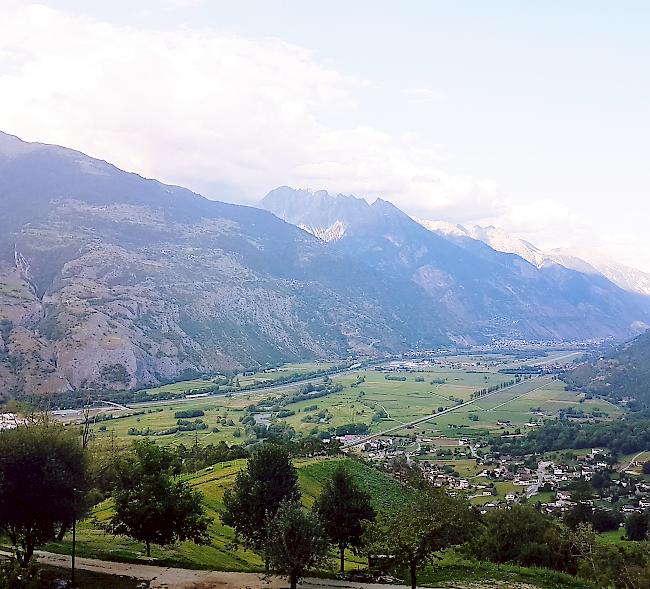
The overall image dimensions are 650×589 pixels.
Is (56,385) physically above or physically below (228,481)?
Answer: above

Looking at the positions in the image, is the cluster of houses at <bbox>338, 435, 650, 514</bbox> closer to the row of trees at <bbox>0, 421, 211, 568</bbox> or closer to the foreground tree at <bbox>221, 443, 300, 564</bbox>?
the foreground tree at <bbox>221, 443, 300, 564</bbox>

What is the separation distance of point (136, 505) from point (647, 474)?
10899 cm

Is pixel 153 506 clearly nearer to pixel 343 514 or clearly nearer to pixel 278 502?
pixel 278 502

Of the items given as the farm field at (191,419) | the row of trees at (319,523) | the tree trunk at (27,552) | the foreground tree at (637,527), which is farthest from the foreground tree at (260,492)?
the farm field at (191,419)

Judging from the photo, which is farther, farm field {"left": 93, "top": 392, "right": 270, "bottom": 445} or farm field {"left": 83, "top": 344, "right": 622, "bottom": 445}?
farm field {"left": 83, "top": 344, "right": 622, "bottom": 445}

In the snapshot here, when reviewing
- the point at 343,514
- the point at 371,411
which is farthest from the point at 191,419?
the point at 343,514

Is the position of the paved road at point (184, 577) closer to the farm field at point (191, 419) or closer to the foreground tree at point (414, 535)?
the foreground tree at point (414, 535)

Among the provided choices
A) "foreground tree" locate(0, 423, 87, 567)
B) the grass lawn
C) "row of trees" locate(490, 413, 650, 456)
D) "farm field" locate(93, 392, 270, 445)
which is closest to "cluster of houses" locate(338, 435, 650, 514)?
"row of trees" locate(490, 413, 650, 456)

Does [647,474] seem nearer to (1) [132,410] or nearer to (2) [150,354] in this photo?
(1) [132,410]

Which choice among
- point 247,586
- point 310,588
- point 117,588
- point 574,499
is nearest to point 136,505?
point 117,588

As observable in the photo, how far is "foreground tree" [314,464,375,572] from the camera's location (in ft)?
136

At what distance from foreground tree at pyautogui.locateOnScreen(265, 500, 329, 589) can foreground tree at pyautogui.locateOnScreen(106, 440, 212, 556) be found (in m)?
9.01

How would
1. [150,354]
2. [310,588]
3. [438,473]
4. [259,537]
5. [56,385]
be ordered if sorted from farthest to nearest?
→ [150,354]
[56,385]
[438,473]
[259,537]
[310,588]

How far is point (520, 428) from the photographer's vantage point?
152m
